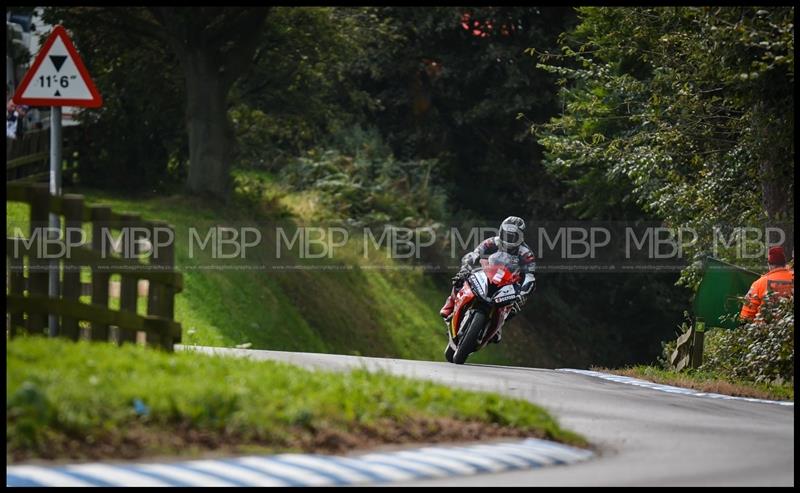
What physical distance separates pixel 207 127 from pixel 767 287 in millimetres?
16471

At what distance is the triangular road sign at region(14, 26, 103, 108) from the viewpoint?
45.8 feet

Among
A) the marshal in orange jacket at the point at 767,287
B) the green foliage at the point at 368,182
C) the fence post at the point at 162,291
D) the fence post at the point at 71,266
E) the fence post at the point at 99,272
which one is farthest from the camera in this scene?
the green foliage at the point at 368,182

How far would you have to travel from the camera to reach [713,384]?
17578 millimetres

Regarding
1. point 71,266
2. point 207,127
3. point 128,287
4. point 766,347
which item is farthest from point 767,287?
point 207,127

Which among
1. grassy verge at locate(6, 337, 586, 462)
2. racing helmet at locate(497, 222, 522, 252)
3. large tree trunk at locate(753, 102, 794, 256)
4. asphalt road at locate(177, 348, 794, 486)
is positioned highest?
large tree trunk at locate(753, 102, 794, 256)

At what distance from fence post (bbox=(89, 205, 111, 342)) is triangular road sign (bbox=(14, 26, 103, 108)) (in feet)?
7.67

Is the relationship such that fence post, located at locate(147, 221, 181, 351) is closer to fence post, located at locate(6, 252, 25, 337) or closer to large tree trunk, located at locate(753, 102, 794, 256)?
fence post, located at locate(6, 252, 25, 337)

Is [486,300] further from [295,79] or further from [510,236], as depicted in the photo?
[295,79]

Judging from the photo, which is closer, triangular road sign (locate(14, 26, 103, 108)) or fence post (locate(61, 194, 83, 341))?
fence post (locate(61, 194, 83, 341))

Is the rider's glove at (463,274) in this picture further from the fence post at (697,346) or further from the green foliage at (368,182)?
the green foliage at (368,182)

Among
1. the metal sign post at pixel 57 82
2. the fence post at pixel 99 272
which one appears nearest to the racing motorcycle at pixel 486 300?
the metal sign post at pixel 57 82

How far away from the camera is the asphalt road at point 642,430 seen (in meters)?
9.53

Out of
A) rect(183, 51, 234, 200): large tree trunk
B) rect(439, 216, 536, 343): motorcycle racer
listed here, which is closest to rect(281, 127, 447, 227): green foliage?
rect(183, 51, 234, 200): large tree trunk

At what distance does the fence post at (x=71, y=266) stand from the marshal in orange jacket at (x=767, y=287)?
365 inches
